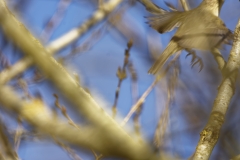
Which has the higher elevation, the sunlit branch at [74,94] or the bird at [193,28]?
the bird at [193,28]

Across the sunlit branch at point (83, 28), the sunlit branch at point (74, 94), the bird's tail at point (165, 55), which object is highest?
the sunlit branch at point (83, 28)

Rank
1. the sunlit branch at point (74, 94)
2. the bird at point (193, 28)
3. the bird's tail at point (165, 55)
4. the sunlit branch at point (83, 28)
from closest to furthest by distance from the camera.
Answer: the sunlit branch at point (74, 94), the bird at point (193, 28), the bird's tail at point (165, 55), the sunlit branch at point (83, 28)

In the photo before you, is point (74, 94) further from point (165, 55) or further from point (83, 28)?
point (83, 28)

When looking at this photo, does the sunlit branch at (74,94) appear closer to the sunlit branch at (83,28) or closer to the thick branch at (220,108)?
the thick branch at (220,108)

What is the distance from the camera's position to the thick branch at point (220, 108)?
123 cm

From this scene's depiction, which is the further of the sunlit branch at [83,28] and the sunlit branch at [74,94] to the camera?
the sunlit branch at [83,28]

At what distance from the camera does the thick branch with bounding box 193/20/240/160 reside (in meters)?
1.23

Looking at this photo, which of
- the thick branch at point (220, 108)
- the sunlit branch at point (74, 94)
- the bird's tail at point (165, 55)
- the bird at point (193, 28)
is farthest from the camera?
the bird's tail at point (165, 55)

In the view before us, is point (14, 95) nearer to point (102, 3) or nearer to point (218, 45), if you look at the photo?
point (218, 45)

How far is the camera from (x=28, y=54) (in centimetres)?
66

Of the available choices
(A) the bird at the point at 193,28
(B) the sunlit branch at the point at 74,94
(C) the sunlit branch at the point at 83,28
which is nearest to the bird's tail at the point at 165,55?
(A) the bird at the point at 193,28

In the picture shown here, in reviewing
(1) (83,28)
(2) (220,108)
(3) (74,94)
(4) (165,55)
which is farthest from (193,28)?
(3) (74,94)

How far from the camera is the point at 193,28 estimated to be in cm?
245

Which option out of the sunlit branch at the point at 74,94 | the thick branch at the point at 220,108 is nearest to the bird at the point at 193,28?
the thick branch at the point at 220,108
